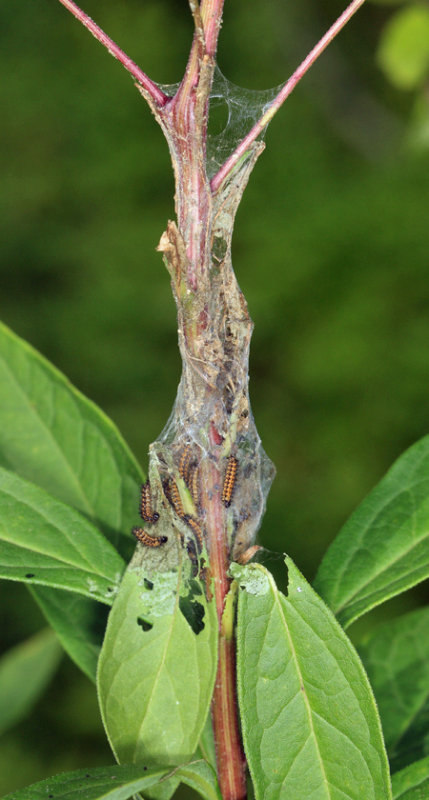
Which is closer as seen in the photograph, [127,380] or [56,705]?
[56,705]

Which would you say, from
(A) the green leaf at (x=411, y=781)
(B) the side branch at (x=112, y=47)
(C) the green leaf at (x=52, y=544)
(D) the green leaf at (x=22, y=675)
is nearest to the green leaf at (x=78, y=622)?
(C) the green leaf at (x=52, y=544)

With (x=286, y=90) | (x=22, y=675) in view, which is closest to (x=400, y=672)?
(x=22, y=675)

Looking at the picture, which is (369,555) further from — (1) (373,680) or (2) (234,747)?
(1) (373,680)

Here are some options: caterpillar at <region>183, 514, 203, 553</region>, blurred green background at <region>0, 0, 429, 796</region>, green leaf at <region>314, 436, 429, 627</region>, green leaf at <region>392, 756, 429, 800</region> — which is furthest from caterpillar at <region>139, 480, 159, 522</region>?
blurred green background at <region>0, 0, 429, 796</region>

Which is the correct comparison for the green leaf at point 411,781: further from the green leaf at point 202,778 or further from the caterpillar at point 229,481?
the caterpillar at point 229,481

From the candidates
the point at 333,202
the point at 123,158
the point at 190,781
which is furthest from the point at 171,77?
the point at 190,781

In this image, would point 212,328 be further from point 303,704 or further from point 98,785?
point 98,785
